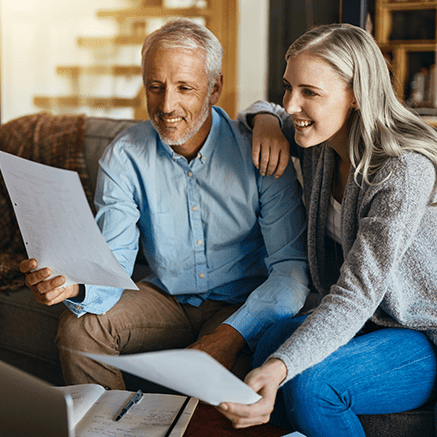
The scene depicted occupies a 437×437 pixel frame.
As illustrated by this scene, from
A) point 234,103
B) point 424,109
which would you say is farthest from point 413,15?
point 234,103

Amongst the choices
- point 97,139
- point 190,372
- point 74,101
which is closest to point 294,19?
point 97,139

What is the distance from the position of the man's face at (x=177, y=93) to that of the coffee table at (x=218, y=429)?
72 cm

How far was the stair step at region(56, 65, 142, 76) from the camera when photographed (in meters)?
3.54

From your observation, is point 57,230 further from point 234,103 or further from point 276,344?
point 234,103

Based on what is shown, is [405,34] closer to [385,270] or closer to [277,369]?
[385,270]

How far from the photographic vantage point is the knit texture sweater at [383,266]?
92 cm

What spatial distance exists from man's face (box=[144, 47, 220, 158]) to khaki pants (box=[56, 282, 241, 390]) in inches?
18.1

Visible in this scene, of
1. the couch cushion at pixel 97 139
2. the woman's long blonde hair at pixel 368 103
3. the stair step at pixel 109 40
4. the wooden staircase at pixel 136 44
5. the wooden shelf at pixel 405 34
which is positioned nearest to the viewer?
the woman's long blonde hair at pixel 368 103

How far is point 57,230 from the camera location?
95 centimetres

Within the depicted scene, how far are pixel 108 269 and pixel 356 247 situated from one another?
50 cm


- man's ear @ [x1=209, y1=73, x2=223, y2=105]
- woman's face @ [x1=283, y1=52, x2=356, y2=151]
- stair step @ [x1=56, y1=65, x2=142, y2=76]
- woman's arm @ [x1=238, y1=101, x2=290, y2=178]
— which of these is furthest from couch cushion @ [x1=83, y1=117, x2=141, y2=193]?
stair step @ [x1=56, y1=65, x2=142, y2=76]

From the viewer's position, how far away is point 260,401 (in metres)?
0.83

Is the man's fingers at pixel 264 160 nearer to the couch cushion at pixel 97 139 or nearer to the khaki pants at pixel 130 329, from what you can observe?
the khaki pants at pixel 130 329

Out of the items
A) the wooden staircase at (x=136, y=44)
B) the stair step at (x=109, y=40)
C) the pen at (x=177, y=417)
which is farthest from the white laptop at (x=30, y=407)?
the stair step at (x=109, y=40)
